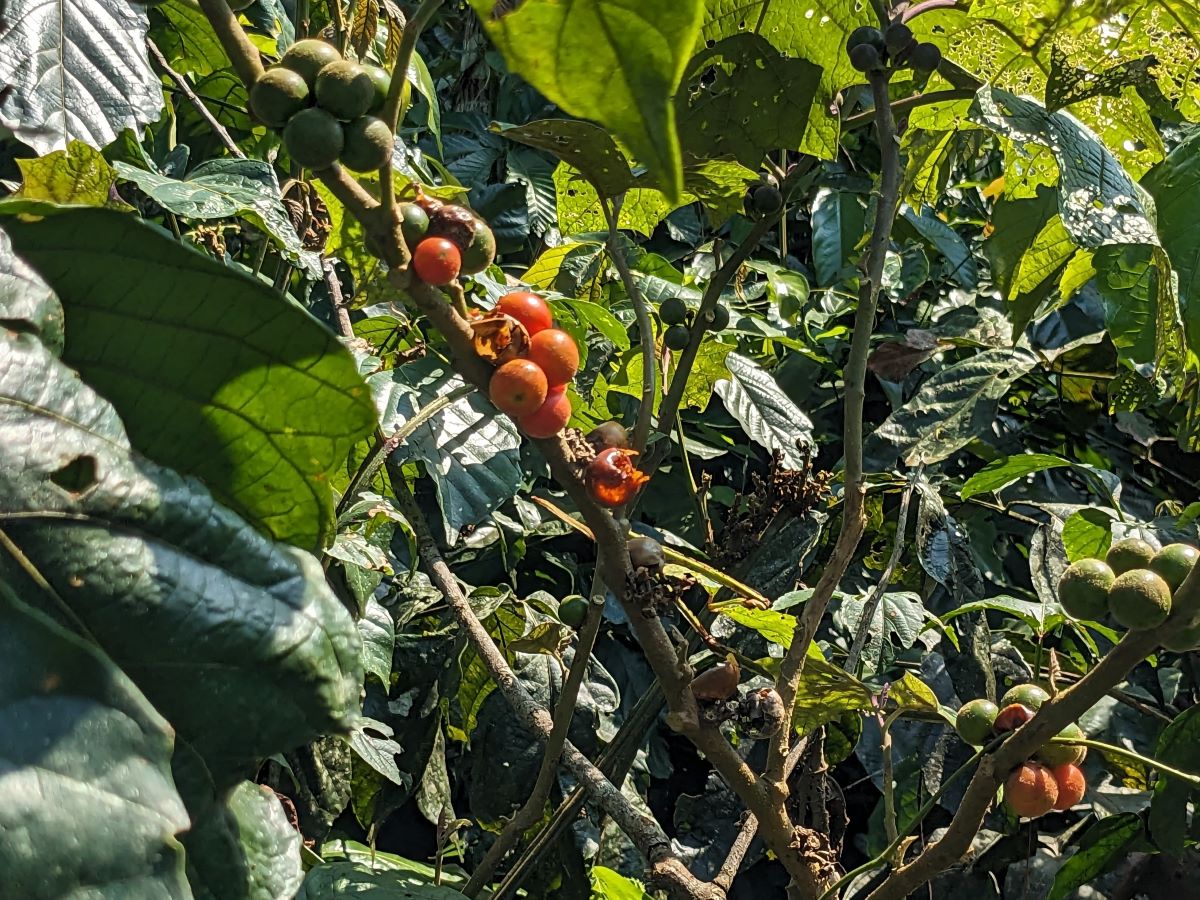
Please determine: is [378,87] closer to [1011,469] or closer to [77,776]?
[77,776]

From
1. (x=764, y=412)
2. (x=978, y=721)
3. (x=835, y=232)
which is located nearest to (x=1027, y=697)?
(x=978, y=721)

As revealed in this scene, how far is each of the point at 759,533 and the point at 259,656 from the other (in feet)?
1.98

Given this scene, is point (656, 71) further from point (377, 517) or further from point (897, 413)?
point (897, 413)

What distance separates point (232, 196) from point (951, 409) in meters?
1.04

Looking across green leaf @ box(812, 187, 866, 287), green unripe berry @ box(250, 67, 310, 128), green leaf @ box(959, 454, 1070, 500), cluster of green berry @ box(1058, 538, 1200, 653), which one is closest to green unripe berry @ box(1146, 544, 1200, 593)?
cluster of green berry @ box(1058, 538, 1200, 653)

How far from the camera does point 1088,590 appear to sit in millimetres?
708

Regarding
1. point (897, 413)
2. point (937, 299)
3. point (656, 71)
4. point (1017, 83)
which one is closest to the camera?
point (656, 71)

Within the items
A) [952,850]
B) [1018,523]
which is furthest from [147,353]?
[1018,523]

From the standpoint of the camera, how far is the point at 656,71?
0.27 m

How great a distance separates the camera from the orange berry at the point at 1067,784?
0.76 meters

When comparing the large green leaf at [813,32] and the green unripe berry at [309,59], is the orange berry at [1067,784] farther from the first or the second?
the green unripe berry at [309,59]

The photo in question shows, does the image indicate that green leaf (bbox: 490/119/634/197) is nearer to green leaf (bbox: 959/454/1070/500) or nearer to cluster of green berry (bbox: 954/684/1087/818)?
cluster of green berry (bbox: 954/684/1087/818)

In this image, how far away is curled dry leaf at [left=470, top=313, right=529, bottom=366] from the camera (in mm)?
641

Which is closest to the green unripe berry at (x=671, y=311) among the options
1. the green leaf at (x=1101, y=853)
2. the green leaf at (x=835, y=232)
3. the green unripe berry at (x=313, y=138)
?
the green unripe berry at (x=313, y=138)
